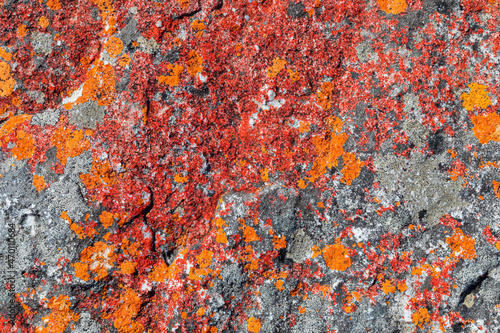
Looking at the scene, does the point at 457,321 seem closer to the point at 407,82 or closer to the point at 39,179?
the point at 407,82

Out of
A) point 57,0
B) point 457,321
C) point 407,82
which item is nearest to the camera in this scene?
point 457,321

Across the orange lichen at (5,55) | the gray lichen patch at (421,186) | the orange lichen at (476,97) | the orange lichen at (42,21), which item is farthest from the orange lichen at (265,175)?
the orange lichen at (5,55)

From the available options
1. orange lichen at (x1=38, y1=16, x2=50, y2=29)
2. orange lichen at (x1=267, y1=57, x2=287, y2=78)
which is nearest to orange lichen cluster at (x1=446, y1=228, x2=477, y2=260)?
orange lichen at (x1=267, y1=57, x2=287, y2=78)

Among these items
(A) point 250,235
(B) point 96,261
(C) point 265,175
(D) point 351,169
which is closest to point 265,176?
(C) point 265,175

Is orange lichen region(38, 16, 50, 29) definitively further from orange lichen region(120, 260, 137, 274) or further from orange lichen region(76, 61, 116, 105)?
orange lichen region(120, 260, 137, 274)

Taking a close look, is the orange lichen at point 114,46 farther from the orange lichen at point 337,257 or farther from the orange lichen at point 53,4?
the orange lichen at point 337,257

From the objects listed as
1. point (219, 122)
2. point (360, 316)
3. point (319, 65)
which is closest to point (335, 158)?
point (319, 65)
